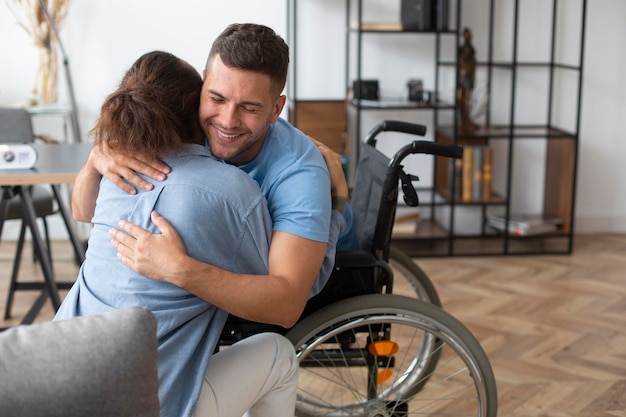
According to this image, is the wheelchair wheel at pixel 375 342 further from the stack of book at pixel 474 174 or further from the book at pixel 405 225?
the stack of book at pixel 474 174

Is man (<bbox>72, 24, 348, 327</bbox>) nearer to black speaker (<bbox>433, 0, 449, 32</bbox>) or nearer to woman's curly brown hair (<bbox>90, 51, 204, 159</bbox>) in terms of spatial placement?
woman's curly brown hair (<bbox>90, 51, 204, 159</bbox>)

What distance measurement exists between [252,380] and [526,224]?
285 centimetres

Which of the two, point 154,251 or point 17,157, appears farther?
point 17,157

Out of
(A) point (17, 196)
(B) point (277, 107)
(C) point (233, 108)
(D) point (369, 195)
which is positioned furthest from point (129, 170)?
(A) point (17, 196)

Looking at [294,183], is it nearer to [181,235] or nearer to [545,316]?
[181,235]

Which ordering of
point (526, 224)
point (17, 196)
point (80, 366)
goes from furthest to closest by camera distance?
1. point (526, 224)
2. point (17, 196)
3. point (80, 366)

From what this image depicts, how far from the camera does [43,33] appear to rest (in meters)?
4.03

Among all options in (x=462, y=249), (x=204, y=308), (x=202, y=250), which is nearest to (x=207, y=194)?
(x=202, y=250)

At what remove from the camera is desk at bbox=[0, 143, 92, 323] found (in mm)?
2664

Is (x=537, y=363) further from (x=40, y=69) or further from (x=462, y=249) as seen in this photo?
(x=40, y=69)

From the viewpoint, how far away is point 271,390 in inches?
69.1

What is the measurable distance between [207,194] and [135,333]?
458 mm

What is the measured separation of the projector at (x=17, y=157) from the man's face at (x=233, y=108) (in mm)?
1249

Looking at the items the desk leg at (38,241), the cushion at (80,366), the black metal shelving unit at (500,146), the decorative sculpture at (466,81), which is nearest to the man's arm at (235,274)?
the cushion at (80,366)
